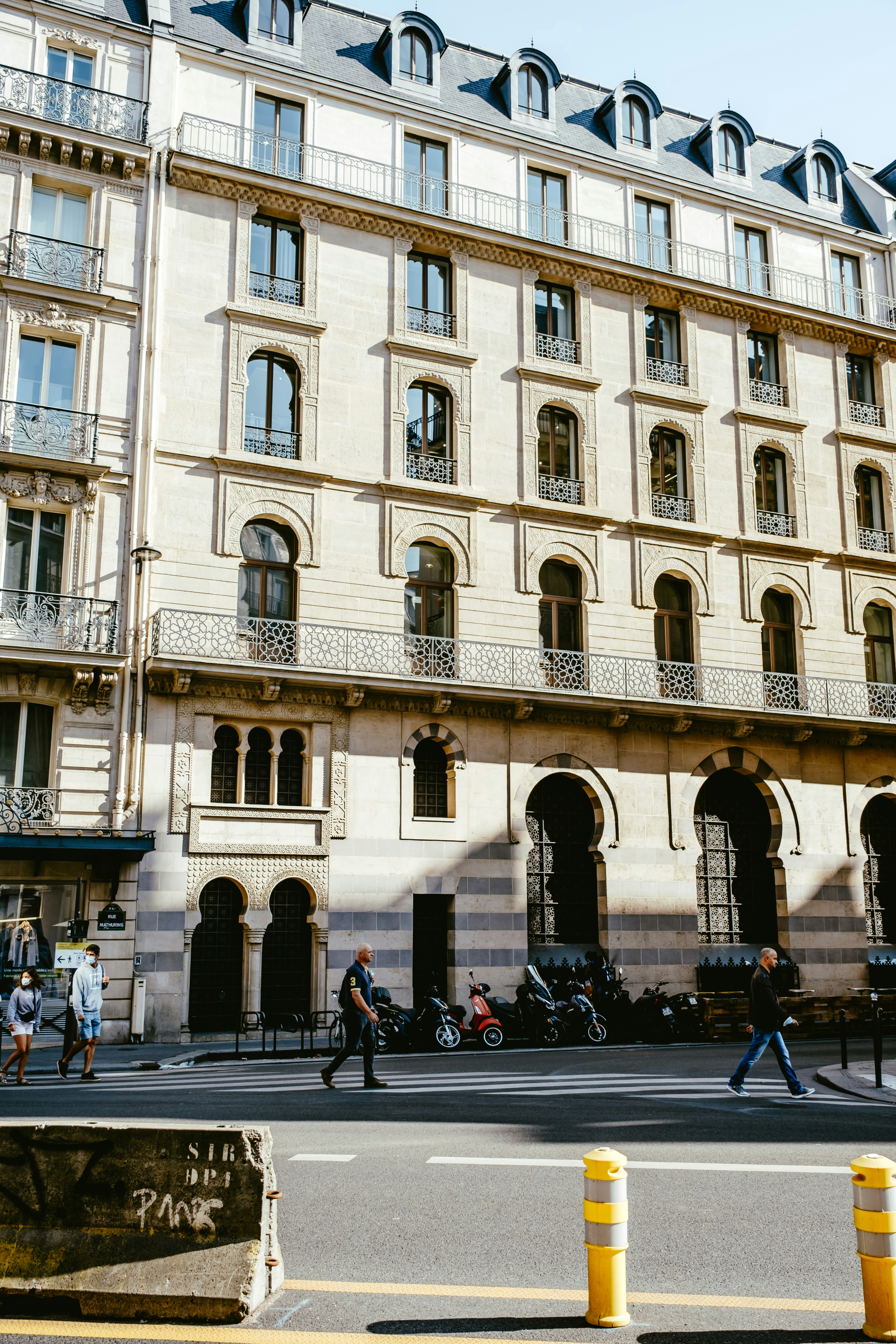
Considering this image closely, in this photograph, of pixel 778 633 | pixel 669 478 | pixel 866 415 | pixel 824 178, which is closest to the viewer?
pixel 669 478

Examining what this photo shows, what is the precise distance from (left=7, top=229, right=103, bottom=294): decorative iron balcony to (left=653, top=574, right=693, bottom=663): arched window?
47.1 ft

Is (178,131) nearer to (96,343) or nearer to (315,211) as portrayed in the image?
(315,211)

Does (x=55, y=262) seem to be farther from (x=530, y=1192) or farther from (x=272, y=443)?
(x=530, y=1192)

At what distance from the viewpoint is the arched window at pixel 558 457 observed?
2775 centimetres

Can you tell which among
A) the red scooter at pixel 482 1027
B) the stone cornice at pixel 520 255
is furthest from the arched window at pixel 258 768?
the stone cornice at pixel 520 255

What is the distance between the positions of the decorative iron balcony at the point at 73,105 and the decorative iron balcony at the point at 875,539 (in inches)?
800

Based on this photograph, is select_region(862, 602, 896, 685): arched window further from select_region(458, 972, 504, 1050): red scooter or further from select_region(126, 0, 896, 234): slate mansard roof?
select_region(458, 972, 504, 1050): red scooter

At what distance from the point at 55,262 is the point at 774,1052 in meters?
20.0

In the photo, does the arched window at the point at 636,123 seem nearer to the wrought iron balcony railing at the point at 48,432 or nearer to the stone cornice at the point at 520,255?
the stone cornice at the point at 520,255

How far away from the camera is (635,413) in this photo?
2894 cm

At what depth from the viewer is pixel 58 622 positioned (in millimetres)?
22078

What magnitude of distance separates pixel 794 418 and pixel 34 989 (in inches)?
931

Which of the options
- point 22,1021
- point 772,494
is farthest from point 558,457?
point 22,1021

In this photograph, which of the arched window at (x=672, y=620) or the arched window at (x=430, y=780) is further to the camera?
the arched window at (x=672, y=620)
